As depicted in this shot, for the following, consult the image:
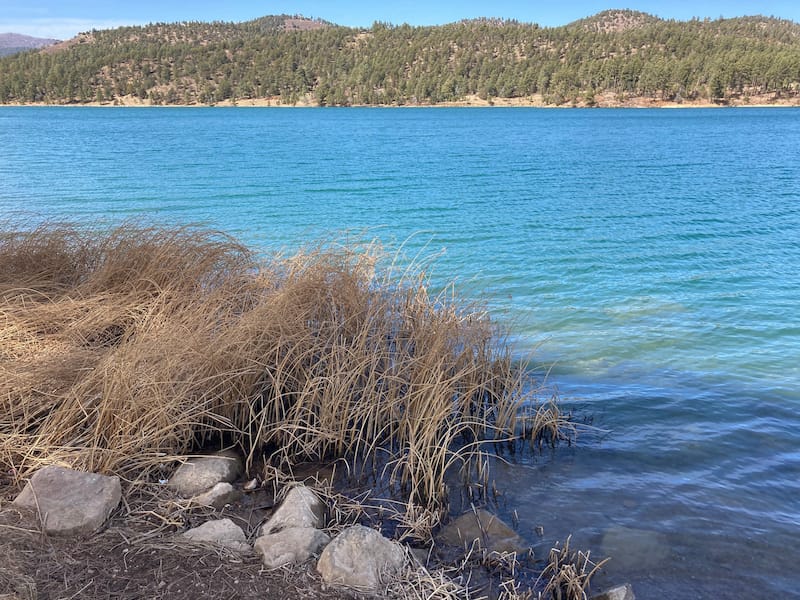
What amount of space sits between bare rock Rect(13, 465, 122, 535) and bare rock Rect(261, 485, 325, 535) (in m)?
1.08

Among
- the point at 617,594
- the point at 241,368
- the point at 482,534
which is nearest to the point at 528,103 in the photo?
the point at 241,368

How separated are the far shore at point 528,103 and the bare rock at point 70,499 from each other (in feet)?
459

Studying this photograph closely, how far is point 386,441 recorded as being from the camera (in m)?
5.59

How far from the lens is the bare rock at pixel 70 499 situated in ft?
12.8

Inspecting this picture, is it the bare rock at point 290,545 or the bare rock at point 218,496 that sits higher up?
the bare rock at point 290,545

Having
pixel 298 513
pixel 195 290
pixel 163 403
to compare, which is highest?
pixel 195 290

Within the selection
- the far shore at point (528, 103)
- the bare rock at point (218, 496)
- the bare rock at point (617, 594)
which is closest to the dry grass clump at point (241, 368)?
the bare rock at point (218, 496)

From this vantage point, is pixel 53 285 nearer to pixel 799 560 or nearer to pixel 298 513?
pixel 298 513

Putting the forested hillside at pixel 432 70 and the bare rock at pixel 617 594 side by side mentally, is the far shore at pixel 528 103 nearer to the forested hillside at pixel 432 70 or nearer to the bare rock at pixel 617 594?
the forested hillside at pixel 432 70

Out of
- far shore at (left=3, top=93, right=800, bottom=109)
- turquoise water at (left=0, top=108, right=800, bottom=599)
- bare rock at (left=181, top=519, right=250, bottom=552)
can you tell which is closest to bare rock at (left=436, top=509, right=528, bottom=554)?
turquoise water at (left=0, top=108, right=800, bottom=599)

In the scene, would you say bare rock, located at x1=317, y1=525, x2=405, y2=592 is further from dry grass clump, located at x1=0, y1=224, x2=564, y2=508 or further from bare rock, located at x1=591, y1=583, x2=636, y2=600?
bare rock, located at x1=591, y1=583, x2=636, y2=600

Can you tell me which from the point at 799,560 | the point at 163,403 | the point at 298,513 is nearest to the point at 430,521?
the point at 298,513

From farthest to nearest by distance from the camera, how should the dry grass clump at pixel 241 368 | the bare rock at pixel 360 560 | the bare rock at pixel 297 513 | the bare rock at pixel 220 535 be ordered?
the dry grass clump at pixel 241 368, the bare rock at pixel 297 513, the bare rock at pixel 220 535, the bare rock at pixel 360 560

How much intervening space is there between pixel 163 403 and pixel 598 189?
23002 millimetres
